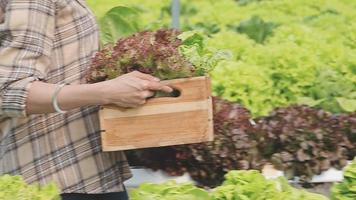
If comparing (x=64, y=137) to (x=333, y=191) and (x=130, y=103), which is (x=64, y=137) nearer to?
(x=130, y=103)

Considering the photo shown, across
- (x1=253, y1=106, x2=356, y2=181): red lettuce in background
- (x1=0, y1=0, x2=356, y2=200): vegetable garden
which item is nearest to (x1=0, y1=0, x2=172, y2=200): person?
(x1=0, y1=0, x2=356, y2=200): vegetable garden

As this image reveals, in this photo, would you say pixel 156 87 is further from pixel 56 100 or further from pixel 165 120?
pixel 56 100

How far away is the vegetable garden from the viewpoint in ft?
8.59

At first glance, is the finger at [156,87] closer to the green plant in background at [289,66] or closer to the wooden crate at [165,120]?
the wooden crate at [165,120]

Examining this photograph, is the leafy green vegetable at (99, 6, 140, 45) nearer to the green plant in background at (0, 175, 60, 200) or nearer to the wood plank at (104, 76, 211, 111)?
the wood plank at (104, 76, 211, 111)

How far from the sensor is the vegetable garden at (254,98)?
8.59ft

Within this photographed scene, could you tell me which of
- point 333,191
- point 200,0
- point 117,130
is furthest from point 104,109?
point 200,0

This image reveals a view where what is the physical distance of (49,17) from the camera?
2740 mm

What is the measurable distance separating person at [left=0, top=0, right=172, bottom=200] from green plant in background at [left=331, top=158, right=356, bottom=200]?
0.59 meters

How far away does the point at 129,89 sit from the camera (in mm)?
2674

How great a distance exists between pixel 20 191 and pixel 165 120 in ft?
1.78

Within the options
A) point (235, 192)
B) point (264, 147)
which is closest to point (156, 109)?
point (235, 192)

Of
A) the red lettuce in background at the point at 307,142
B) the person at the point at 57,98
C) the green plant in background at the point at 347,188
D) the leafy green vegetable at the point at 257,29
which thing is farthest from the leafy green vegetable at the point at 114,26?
the leafy green vegetable at the point at 257,29

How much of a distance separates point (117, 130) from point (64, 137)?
20 centimetres
